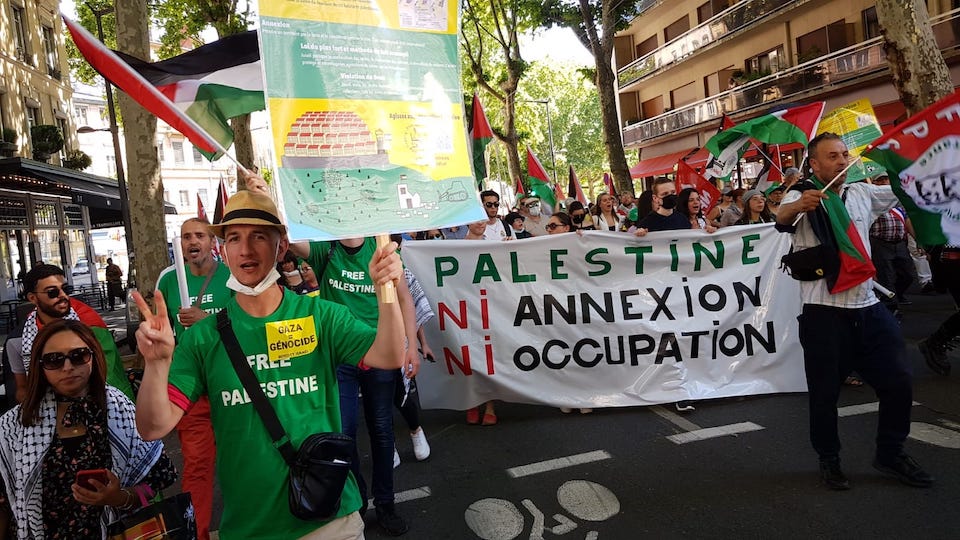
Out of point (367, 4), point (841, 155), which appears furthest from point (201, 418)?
point (841, 155)

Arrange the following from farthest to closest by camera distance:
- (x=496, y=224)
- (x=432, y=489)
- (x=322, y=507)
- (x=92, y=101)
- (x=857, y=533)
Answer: (x=92, y=101), (x=496, y=224), (x=432, y=489), (x=857, y=533), (x=322, y=507)

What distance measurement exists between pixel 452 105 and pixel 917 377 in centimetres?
531

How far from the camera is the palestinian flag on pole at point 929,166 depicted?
12.1 ft

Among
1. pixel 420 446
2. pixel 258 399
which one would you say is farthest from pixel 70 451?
pixel 420 446

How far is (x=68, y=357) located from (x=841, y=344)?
12.3 ft

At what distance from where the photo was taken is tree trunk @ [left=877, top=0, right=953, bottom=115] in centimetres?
1029

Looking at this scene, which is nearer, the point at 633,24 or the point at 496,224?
the point at 496,224

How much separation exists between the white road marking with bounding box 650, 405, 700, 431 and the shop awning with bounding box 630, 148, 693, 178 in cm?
2870

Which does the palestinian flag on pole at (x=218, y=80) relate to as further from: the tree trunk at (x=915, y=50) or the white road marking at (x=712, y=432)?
the tree trunk at (x=915, y=50)

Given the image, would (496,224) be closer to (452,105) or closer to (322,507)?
(452,105)

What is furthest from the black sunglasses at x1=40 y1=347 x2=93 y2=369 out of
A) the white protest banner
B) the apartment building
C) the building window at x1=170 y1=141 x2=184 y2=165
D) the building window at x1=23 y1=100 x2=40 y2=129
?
A: the building window at x1=170 y1=141 x2=184 y2=165

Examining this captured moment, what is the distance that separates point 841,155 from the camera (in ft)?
13.0

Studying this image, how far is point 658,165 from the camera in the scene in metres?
35.9

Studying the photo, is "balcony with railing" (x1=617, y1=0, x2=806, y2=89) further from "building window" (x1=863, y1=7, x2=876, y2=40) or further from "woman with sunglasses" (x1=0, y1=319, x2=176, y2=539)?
"woman with sunglasses" (x1=0, y1=319, x2=176, y2=539)
